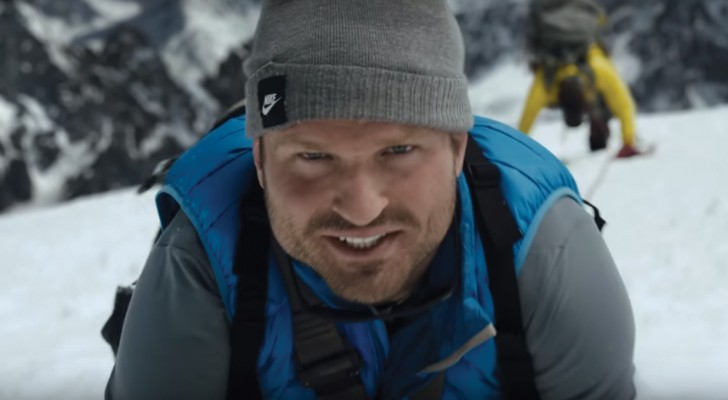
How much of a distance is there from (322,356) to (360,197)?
420 mm

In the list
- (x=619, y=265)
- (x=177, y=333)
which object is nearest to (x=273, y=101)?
(x=177, y=333)

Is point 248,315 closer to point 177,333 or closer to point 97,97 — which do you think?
point 177,333

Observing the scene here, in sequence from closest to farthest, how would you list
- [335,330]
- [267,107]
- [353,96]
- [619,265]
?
[353,96], [267,107], [335,330], [619,265]

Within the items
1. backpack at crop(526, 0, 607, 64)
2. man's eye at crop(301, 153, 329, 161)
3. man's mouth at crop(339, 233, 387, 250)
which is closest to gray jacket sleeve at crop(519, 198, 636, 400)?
man's mouth at crop(339, 233, 387, 250)

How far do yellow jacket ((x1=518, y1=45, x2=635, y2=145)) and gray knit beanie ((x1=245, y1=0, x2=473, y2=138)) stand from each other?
5.27 m

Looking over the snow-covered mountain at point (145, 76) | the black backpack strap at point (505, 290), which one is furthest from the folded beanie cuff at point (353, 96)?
the snow-covered mountain at point (145, 76)

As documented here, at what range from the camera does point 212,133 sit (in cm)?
218

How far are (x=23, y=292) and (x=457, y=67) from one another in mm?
4738

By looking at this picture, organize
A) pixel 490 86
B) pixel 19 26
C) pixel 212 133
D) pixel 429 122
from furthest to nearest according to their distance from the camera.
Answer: pixel 19 26, pixel 490 86, pixel 212 133, pixel 429 122

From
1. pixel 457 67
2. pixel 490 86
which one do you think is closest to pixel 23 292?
pixel 457 67

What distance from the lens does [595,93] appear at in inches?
267

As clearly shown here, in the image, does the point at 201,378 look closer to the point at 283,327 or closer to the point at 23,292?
the point at 283,327

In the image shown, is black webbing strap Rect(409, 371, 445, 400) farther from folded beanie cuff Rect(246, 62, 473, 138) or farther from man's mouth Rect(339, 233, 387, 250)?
folded beanie cuff Rect(246, 62, 473, 138)

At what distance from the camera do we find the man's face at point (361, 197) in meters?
1.58
